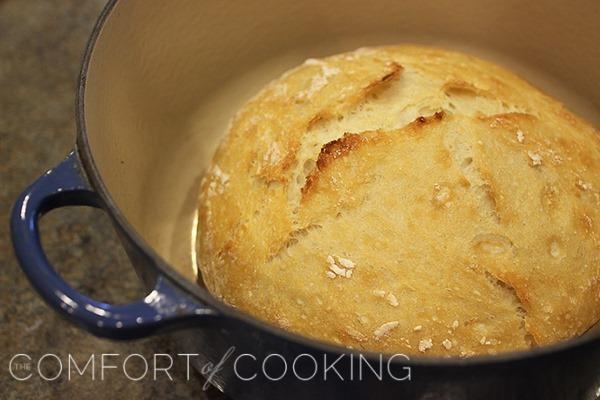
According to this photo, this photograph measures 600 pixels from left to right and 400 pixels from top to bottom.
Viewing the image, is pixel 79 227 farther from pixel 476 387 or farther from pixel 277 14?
pixel 476 387

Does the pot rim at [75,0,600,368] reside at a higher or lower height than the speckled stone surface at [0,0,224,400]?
higher

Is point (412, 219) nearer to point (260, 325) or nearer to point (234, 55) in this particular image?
point (260, 325)

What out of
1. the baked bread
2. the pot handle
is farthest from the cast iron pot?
the baked bread

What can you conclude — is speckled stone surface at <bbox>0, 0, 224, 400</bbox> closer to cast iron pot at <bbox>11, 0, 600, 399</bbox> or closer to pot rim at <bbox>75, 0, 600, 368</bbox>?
cast iron pot at <bbox>11, 0, 600, 399</bbox>

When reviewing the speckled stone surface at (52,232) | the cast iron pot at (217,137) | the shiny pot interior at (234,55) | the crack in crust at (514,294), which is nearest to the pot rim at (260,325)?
the cast iron pot at (217,137)

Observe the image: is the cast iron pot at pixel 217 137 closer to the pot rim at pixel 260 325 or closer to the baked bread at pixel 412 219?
the pot rim at pixel 260 325

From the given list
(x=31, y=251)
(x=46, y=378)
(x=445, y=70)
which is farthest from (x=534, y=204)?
(x=46, y=378)

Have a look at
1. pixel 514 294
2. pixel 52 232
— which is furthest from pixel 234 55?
pixel 514 294
